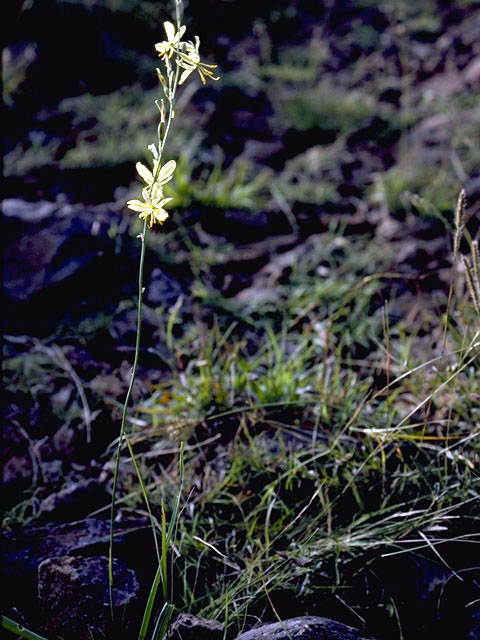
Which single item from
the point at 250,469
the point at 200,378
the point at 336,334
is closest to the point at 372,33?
the point at 336,334

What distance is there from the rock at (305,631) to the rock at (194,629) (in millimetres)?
51

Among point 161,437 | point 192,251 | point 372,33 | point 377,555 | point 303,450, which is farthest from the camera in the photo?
point 372,33

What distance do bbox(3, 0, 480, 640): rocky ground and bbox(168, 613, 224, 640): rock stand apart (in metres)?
0.01

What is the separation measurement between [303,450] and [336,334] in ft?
2.16

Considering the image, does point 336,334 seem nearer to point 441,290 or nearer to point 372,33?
point 441,290

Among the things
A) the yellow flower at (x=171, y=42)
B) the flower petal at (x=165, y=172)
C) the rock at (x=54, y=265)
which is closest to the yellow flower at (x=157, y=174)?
the flower petal at (x=165, y=172)

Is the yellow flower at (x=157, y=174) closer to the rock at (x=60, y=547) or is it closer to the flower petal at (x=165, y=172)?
the flower petal at (x=165, y=172)

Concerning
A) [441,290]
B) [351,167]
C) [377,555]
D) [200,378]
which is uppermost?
[351,167]

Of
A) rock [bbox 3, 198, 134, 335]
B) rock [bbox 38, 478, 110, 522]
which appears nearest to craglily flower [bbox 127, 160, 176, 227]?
rock [bbox 38, 478, 110, 522]

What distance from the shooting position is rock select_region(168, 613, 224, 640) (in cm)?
112

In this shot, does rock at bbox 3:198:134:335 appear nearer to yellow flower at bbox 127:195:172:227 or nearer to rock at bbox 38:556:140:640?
rock at bbox 38:556:140:640

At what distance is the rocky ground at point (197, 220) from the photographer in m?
1.34

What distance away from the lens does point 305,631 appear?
1.07 metres

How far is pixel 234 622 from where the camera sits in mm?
1205
